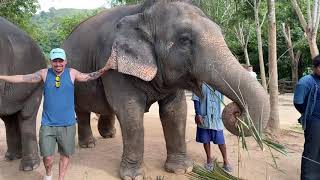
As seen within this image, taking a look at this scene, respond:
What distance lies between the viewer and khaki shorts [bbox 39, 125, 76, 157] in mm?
5089

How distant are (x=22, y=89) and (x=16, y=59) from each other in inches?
14.9

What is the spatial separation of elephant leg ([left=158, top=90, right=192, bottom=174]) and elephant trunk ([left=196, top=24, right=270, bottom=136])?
3.49ft

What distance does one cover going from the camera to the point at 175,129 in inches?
236

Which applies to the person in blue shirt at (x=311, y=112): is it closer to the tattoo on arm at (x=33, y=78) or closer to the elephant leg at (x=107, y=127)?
the tattoo on arm at (x=33, y=78)

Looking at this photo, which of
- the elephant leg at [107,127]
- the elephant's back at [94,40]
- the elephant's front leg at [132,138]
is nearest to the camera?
the elephant's front leg at [132,138]

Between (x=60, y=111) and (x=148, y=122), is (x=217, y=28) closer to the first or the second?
(x=60, y=111)

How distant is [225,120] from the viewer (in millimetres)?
4316

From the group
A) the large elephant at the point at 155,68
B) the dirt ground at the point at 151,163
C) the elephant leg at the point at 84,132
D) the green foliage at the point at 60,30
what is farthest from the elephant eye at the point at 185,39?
the green foliage at the point at 60,30

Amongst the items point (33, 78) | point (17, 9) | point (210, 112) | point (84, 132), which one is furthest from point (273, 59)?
point (17, 9)

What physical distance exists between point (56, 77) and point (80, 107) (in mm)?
1788

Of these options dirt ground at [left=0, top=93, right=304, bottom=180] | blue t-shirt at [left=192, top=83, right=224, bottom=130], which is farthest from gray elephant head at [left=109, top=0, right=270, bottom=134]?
dirt ground at [left=0, top=93, right=304, bottom=180]

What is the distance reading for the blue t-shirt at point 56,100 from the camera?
504 centimetres

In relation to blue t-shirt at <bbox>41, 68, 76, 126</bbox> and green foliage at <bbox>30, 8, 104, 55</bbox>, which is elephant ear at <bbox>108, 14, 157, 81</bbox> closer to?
blue t-shirt at <bbox>41, 68, 76, 126</bbox>

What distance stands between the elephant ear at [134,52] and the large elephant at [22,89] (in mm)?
1248
